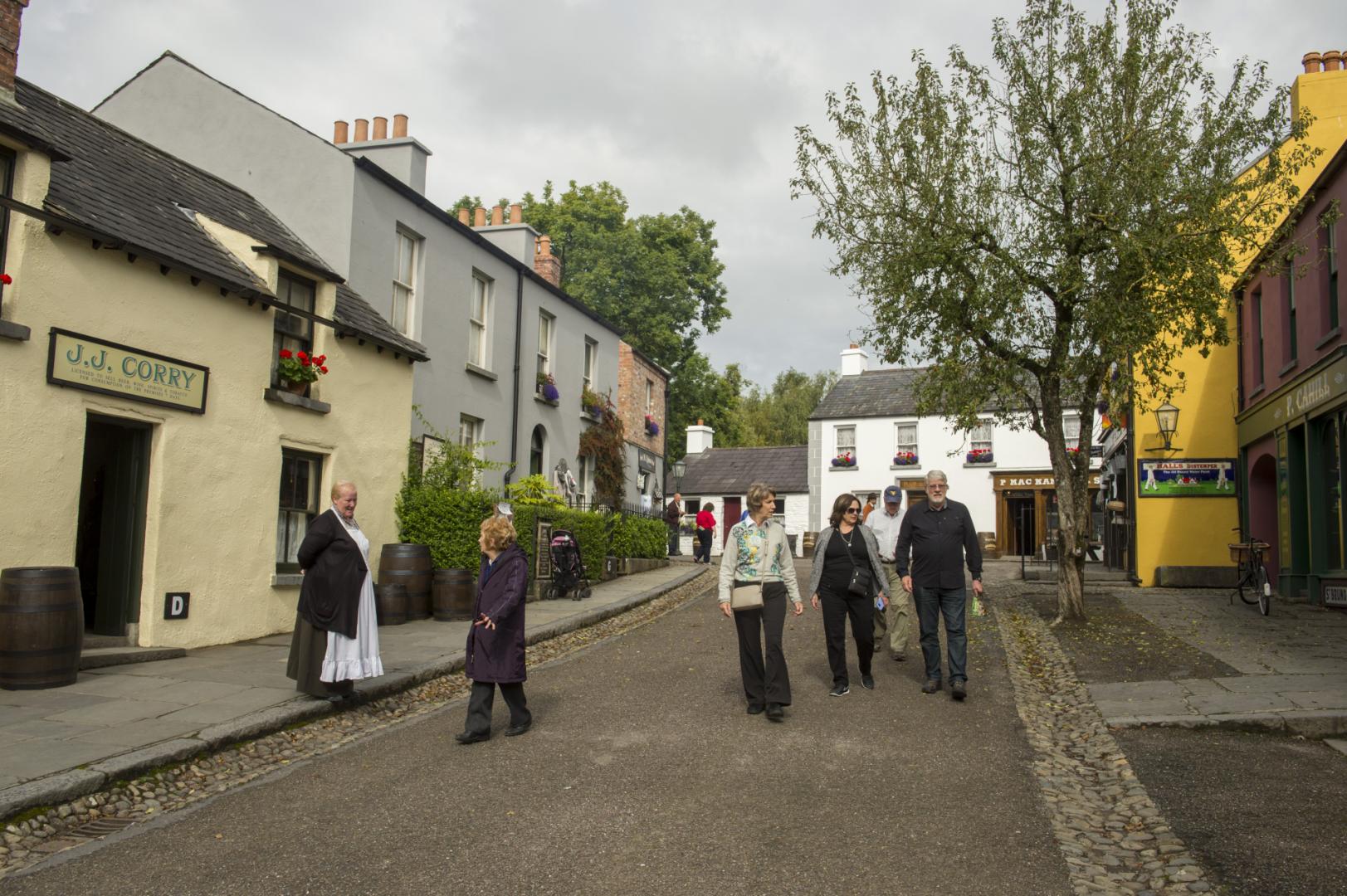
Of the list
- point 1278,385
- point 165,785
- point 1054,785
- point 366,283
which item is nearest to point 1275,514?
point 1278,385

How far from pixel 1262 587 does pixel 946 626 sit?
7.95 meters

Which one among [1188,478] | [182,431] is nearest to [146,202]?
[182,431]

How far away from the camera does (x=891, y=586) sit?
10938 millimetres

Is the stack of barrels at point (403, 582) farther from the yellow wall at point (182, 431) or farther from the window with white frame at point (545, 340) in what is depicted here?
the window with white frame at point (545, 340)

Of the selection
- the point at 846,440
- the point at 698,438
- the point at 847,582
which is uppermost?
the point at 698,438

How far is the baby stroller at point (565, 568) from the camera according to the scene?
Result: 16.3 m

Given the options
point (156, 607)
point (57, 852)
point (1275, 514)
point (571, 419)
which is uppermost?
point (571, 419)

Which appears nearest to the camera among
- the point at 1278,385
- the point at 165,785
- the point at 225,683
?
the point at 165,785

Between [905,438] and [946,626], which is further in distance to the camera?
[905,438]

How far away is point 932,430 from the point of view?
3806 centimetres

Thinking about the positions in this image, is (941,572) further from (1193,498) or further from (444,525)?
(1193,498)

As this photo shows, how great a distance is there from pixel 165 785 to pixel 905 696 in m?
5.72

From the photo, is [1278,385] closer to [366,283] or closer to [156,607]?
[366,283]

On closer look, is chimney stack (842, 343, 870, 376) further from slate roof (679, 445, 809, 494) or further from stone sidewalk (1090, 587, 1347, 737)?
stone sidewalk (1090, 587, 1347, 737)
